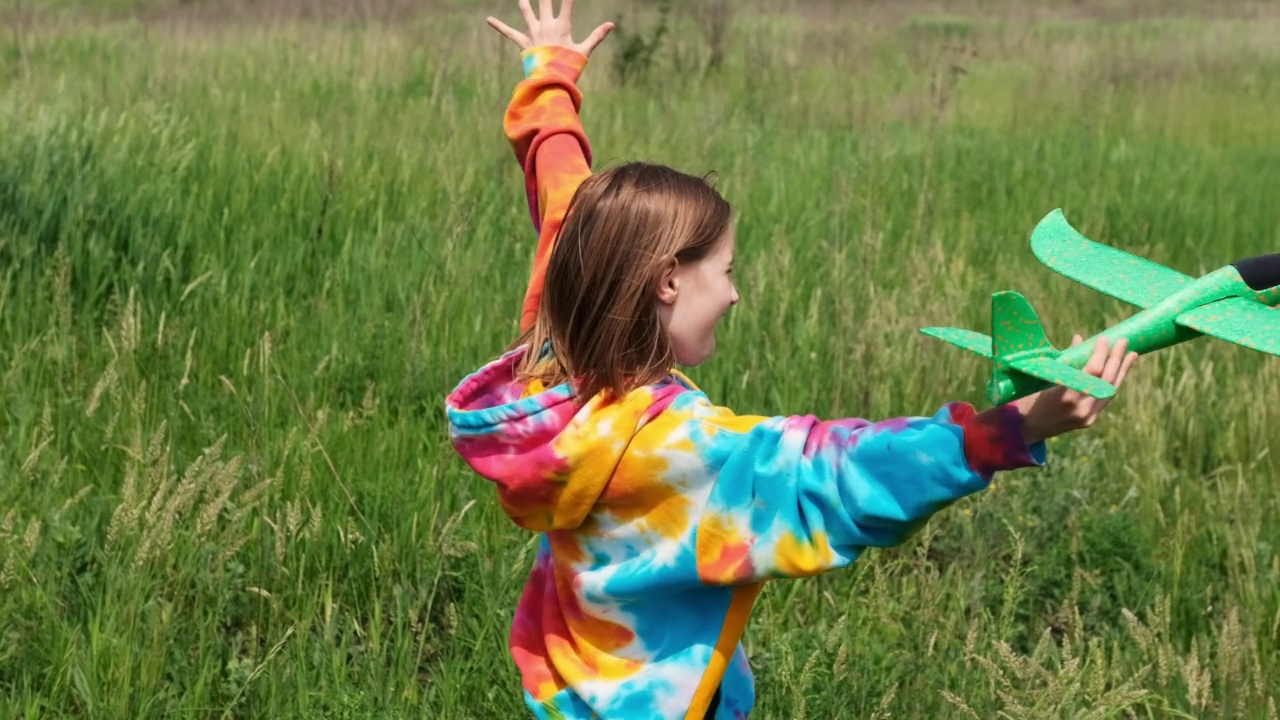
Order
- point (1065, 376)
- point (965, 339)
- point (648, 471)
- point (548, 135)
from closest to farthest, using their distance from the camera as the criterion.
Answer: point (1065, 376), point (965, 339), point (648, 471), point (548, 135)

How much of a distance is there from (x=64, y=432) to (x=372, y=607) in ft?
2.95

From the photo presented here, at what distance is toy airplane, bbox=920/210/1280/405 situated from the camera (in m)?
1.32

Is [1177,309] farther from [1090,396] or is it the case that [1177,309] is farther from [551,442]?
[551,442]

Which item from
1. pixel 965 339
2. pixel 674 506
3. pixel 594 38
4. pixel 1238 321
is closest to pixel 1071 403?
pixel 965 339

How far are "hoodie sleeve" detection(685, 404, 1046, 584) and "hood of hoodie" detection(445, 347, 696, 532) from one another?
86 millimetres

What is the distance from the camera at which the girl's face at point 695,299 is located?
168cm

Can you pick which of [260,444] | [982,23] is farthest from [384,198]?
[982,23]

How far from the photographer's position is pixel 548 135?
2215mm

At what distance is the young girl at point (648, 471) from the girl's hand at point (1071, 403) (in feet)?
0.49

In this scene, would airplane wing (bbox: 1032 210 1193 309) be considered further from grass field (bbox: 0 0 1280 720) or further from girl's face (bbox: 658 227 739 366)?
grass field (bbox: 0 0 1280 720)

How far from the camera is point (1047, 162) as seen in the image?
6492 mm

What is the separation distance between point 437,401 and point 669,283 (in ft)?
5.91

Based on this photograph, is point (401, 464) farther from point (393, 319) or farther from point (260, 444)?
point (393, 319)

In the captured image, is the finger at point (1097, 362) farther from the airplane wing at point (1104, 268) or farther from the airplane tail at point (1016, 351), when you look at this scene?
the airplane wing at point (1104, 268)
